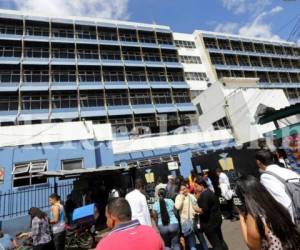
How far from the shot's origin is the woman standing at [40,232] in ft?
16.1

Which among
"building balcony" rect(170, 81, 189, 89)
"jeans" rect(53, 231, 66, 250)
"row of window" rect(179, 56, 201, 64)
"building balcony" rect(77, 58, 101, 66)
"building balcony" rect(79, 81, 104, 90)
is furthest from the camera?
"row of window" rect(179, 56, 201, 64)

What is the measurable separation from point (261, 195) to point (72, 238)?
824 cm

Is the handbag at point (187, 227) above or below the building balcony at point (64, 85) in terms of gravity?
below

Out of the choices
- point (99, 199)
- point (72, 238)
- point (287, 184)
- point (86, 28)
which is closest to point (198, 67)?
point (86, 28)

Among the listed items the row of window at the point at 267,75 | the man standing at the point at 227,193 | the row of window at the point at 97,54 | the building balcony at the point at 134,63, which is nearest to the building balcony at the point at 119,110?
the building balcony at the point at 134,63

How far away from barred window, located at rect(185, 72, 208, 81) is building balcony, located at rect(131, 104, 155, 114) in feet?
32.7

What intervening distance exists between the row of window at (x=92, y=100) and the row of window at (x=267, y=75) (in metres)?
9.73

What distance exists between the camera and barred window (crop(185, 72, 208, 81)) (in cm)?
3724

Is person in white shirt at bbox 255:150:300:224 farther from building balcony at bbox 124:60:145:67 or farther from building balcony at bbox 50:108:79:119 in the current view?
building balcony at bbox 124:60:145:67

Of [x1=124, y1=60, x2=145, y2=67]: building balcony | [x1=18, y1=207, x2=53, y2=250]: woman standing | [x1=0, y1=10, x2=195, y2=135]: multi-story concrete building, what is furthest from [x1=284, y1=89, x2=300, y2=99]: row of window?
[x1=18, y1=207, x2=53, y2=250]: woman standing

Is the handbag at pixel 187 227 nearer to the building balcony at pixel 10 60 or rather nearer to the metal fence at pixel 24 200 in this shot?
the metal fence at pixel 24 200

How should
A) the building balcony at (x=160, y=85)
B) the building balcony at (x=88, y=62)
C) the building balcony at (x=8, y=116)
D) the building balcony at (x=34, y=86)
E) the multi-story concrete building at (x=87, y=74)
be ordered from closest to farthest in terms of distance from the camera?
the building balcony at (x=8, y=116) < the building balcony at (x=34, y=86) < the multi-story concrete building at (x=87, y=74) < the building balcony at (x=88, y=62) < the building balcony at (x=160, y=85)

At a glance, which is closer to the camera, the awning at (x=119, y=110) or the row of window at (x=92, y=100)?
the row of window at (x=92, y=100)

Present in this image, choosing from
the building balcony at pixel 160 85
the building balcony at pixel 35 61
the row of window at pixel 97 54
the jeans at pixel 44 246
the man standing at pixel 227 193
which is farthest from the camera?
the building balcony at pixel 160 85
